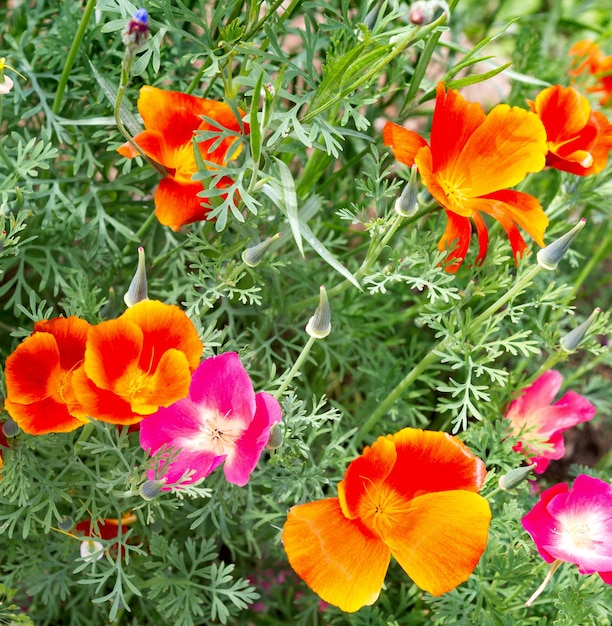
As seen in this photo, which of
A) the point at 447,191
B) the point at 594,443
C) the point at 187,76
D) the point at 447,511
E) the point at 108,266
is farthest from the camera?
the point at 594,443

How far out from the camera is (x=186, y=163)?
887 millimetres

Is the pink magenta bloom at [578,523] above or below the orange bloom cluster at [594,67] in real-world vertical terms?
below

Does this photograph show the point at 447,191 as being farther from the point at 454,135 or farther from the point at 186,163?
the point at 186,163

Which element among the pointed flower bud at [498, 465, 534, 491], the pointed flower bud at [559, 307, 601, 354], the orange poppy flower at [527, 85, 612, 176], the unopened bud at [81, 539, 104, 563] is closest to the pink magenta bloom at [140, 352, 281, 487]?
the unopened bud at [81, 539, 104, 563]

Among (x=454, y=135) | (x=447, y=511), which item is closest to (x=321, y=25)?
(x=454, y=135)

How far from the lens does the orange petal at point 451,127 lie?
853 mm

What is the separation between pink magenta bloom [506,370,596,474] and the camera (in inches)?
40.5

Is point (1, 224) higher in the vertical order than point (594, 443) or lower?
higher

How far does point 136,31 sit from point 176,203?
0.19 metres

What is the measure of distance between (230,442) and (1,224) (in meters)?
0.32

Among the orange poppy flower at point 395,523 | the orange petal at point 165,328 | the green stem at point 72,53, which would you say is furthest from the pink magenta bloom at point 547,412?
the green stem at point 72,53

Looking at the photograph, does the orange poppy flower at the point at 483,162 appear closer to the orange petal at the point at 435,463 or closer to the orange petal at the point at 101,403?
the orange petal at the point at 435,463

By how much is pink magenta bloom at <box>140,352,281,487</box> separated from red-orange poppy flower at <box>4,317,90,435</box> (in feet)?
0.28

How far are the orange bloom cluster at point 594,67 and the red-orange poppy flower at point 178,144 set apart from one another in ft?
2.53
